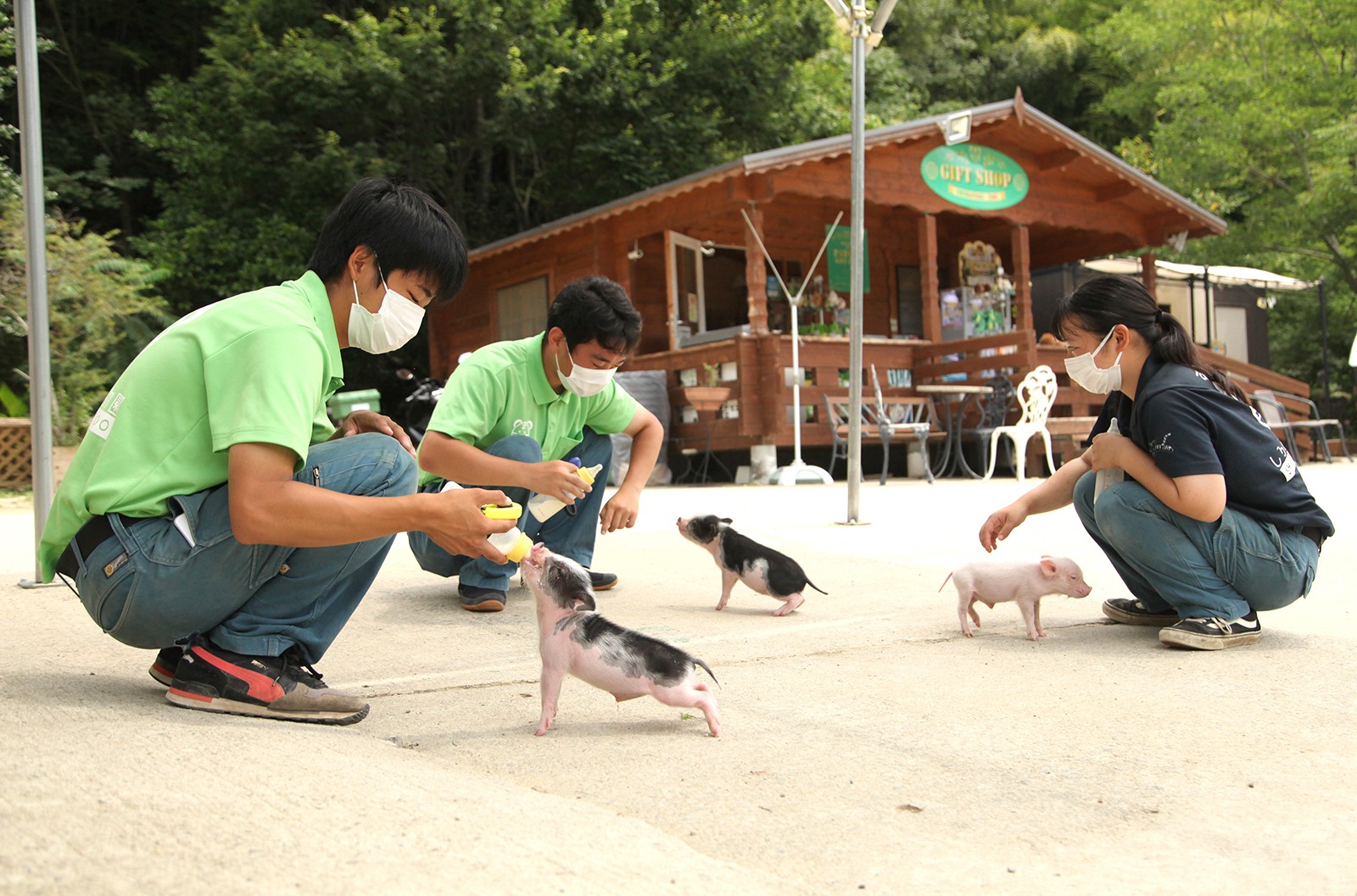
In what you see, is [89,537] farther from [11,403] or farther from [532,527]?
[11,403]

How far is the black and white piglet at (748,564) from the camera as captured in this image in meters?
4.13

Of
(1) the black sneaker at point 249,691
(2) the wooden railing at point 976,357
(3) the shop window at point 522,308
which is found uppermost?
(3) the shop window at point 522,308

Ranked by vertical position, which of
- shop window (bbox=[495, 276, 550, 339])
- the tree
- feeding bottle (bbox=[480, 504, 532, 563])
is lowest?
feeding bottle (bbox=[480, 504, 532, 563])

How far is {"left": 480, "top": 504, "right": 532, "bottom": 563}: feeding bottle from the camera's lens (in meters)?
2.36

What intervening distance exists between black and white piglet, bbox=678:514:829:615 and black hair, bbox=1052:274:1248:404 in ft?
4.40

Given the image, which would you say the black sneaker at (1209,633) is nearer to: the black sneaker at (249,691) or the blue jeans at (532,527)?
the blue jeans at (532,527)

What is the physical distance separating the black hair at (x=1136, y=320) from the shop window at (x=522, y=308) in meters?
13.2

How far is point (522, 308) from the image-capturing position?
55.6ft

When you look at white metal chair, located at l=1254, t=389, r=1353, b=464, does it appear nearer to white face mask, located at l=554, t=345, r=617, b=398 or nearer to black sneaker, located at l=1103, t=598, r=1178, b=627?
black sneaker, located at l=1103, t=598, r=1178, b=627

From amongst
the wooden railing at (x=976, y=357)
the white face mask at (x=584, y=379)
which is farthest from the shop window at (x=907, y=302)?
the white face mask at (x=584, y=379)

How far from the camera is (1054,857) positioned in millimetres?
1761

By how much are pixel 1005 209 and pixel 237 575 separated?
1409 cm

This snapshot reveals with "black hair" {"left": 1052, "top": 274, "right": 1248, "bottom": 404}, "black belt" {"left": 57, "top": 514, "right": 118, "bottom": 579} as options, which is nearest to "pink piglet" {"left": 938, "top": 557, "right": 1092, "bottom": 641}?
"black hair" {"left": 1052, "top": 274, "right": 1248, "bottom": 404}

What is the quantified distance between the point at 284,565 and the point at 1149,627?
9.32ft
